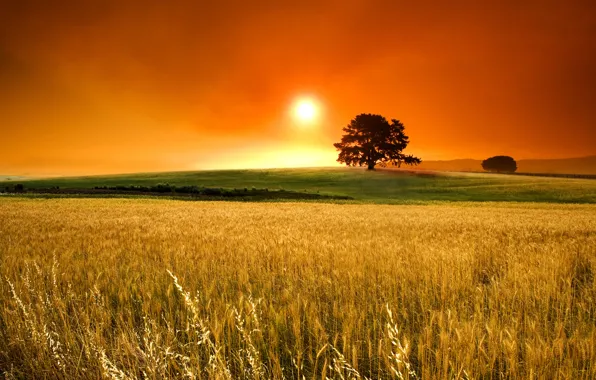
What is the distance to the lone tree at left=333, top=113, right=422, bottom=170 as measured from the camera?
79.0 m

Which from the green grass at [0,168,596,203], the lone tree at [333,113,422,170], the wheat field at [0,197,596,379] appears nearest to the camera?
the wheat field at [0,197,596,379]

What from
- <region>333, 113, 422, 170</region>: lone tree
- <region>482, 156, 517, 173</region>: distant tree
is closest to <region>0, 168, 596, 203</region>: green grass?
<region>333, 113, 422, 170</region>: lone tree

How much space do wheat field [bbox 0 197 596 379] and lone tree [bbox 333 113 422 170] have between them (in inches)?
2784

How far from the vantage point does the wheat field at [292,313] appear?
9.39ft

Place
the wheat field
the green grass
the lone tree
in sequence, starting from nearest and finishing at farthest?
the wheat field → the green grass → the lone tree

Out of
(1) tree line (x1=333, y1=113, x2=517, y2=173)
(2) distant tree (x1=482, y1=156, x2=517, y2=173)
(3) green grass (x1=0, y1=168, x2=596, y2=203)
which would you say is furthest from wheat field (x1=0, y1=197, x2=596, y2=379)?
(2) distant tree (x1=482, y1=156, x2=517, y2=173)

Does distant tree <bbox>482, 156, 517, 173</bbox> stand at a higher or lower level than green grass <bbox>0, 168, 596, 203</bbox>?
higher

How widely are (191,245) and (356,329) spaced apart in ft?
21.3

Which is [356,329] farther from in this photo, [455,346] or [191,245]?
[191,245]

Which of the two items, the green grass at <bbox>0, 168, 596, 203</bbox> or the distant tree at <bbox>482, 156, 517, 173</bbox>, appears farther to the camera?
the distant tree at <bbox>482, 156, 517, 173</bbox>

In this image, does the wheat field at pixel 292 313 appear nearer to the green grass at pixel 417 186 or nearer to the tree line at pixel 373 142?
the green grass at pixel 417 186

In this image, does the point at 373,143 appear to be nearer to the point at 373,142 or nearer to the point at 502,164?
the point at 373,142

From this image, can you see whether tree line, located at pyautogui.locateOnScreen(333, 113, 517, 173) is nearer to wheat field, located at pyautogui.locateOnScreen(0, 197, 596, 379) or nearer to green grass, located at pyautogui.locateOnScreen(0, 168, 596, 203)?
green grass, located at pyautogui.locateOnScreen(0, 168, 596, 203)

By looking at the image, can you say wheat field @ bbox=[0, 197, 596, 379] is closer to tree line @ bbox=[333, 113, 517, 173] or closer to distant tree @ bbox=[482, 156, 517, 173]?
tree line @ bbox=[333, 113, 517, 173]
